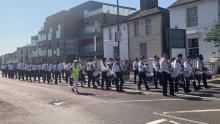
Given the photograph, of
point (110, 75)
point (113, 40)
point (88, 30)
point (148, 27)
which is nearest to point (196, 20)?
point (148, 27)

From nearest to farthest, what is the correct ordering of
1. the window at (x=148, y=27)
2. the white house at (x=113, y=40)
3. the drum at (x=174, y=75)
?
1. the drum at (x=174, y=75)
2. the window at (x=148, y=27)
3. the white house at (x=113, y=40)

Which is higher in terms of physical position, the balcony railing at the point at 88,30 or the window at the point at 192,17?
the balcony railing at the point at 88,30

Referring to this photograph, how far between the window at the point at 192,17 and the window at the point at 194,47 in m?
1.54

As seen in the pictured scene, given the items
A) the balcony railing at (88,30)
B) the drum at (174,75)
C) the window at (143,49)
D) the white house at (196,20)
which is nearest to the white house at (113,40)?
the window at (143,49)

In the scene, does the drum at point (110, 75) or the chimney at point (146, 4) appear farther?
the chimney at point (146, 4)

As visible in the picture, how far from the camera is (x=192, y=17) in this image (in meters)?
19.5

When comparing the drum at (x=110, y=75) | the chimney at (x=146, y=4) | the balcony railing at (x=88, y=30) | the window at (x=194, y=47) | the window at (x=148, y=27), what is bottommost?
the drum at (x=110, y=75)

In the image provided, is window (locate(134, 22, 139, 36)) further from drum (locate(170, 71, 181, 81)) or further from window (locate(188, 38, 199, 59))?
drum (locate(170, 71, 181, 81))

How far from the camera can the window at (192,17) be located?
19352 mm

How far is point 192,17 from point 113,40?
443 inches

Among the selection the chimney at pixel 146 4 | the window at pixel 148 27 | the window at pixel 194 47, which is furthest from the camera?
the chimney at pixel 146 4

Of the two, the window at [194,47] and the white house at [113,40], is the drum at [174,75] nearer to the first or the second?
the window at [194,47]

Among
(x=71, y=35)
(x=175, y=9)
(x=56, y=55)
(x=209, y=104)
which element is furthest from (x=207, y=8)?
(x=56, y=55)

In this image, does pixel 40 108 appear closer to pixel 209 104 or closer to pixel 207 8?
pixel 209 104
